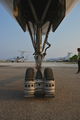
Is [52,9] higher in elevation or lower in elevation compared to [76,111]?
higher

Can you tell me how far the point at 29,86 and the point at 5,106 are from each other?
2.10 feet

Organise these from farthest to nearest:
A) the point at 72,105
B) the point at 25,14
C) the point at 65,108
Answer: the point at 25,14 → the point at 72,105 → the point at 65,108

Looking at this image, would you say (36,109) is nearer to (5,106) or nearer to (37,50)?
(5,106)

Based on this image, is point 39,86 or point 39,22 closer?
point 39,86

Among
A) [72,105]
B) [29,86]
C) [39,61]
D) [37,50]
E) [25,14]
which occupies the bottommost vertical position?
[72,105]

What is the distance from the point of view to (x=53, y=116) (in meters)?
1.72

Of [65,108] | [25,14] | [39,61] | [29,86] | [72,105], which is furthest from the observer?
[25,14]

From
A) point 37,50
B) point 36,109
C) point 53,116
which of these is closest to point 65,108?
point 53,116

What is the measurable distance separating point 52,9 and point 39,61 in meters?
1.67

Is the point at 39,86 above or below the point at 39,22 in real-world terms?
below

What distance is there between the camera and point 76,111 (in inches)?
74.9

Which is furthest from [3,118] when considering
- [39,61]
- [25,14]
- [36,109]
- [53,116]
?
[25,14]

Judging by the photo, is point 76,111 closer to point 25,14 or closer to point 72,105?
point 72,105

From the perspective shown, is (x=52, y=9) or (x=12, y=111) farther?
(x=52, y=9)
